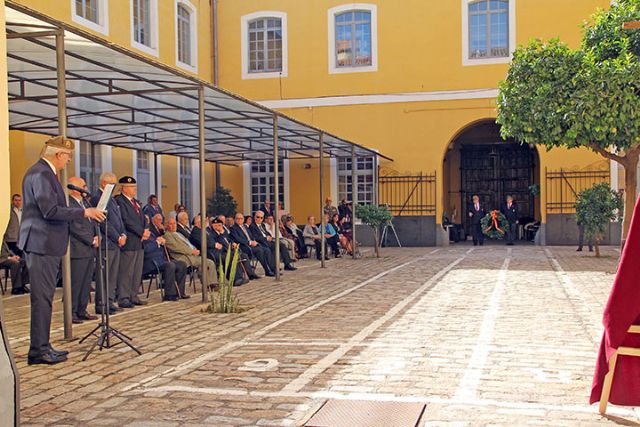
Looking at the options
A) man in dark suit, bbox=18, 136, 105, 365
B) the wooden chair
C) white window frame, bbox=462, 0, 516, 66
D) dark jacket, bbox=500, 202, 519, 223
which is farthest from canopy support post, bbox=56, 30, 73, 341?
dark jacket, bbox=500, 202, 519, 223

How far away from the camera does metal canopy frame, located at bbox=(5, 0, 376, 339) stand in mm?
7262

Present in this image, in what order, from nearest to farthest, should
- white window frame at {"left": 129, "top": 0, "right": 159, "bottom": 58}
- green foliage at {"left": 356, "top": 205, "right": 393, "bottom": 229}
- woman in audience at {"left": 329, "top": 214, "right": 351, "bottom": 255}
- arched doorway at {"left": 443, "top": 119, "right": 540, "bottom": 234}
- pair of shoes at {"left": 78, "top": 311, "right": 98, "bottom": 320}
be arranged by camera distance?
pair of shoes at {"left": 78, "top": 311, "right": 98, "bottom": 320}
green foliage at {"left": 356, "top": 205, "right": 393, "bottom": 229}
woman in audience at {"left": 329, "top": 214, "right": 351, "bottom": 255}
white window frame at {"left": 129, "top": 0, "right": 159, "bottom": 58}
arched doorway at {"left": 443, "top": 119, "right": 540, "bottom": 234}

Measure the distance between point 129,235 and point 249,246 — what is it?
409 centimetres

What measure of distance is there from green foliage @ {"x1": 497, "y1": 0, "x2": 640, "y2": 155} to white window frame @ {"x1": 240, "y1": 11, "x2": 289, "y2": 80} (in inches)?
460

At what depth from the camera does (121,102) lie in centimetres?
1138

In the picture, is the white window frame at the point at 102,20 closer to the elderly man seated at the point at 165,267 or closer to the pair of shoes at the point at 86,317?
the elderly man seated at the point at 165,267

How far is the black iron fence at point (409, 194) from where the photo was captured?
74.1ft

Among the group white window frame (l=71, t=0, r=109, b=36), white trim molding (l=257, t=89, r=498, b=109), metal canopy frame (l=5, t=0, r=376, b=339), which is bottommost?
metal canopy frame (l=5, t=0, r=376, b=339)

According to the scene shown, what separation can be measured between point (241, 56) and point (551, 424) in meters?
21.2

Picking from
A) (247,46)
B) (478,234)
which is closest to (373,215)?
(478,234)

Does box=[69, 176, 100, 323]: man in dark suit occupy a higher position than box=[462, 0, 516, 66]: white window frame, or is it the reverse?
box=[462, 0, 516, 66]: white window frame

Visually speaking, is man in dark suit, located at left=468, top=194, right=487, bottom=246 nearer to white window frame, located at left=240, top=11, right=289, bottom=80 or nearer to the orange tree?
white window frame, located at left=240, top=11, right=289, bottom=80

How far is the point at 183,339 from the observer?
7.45 metres

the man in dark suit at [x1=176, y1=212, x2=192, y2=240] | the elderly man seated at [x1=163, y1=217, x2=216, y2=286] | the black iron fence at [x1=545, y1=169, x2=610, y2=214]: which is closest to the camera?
the elderly man seated at [x1=163, y1=217, x2=216, y2=286]
